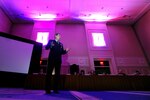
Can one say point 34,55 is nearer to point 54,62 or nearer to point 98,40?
point 54,62

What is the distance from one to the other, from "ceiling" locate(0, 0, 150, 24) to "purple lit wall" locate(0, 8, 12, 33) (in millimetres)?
192

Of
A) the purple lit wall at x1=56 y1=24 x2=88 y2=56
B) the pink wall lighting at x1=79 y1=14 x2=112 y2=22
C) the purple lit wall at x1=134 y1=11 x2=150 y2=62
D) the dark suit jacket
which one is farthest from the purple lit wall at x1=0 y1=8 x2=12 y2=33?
the purple lit wall at x1=134 y1=11 x2=150 y2=62

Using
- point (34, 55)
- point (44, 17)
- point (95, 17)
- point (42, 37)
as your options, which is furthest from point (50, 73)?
point (95, 17)

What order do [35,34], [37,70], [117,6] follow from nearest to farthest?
[37,70] → [117,6] → [35,34]

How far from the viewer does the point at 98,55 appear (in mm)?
5277

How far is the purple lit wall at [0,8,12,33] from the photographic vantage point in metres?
5.08

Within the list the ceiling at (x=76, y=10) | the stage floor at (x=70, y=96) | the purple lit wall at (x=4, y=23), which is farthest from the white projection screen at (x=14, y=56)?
the stage floor at (x=70, y=96)

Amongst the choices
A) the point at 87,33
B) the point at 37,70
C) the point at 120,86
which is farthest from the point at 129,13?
the point at 37,70

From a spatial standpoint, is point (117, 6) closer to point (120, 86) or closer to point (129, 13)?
point (129, 13)

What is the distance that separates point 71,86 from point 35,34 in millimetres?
3092

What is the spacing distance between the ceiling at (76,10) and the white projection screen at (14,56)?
181cm

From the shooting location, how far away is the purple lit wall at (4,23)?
5.08 metres

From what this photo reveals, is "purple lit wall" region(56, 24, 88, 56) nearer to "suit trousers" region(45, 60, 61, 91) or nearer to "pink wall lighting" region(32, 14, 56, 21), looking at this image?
"pink wall lighting" region(32, 14, 56, 21)

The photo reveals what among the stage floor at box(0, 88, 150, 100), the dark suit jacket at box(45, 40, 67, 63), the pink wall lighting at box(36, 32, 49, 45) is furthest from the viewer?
the pink wall lighting at box(36, 32, 49, 45)
